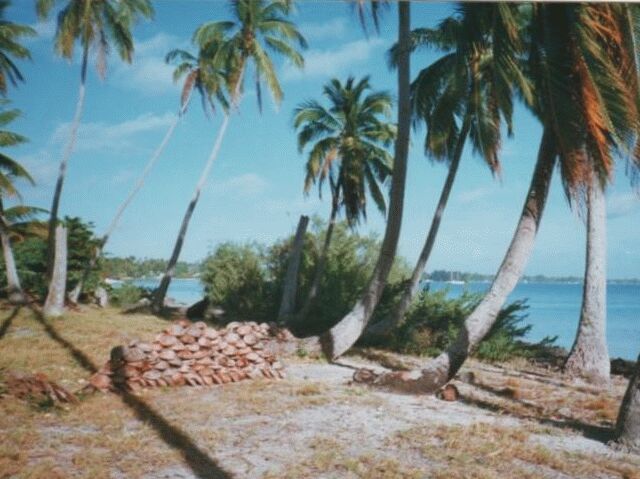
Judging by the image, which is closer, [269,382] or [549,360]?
[269,382]

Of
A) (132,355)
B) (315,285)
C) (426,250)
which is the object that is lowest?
(132,355)

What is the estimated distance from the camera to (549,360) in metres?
12.0

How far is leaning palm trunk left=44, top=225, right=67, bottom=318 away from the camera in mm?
14125

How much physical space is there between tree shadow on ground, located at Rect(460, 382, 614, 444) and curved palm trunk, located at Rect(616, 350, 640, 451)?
10.5 inches

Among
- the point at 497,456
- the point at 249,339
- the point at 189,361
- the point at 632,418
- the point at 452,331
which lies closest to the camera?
the point at 497,456

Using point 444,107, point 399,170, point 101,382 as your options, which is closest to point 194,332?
point 101,382

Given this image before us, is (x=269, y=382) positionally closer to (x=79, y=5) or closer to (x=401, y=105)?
(x=401, y=105)

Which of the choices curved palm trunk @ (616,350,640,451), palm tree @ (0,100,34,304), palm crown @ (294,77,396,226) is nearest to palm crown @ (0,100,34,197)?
palm tree @ (0,100,34,304)

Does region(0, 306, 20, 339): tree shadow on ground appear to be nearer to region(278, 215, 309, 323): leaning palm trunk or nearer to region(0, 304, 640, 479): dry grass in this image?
region(0, 304, 640, 479): dry grass

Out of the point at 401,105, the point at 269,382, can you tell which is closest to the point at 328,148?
the point at 401,105

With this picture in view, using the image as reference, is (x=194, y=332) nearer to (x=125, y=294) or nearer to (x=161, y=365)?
(x=161, y=365)

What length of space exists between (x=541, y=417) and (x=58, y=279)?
1399 cm

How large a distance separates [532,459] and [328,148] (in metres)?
15.0

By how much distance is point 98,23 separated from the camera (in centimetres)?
1534
